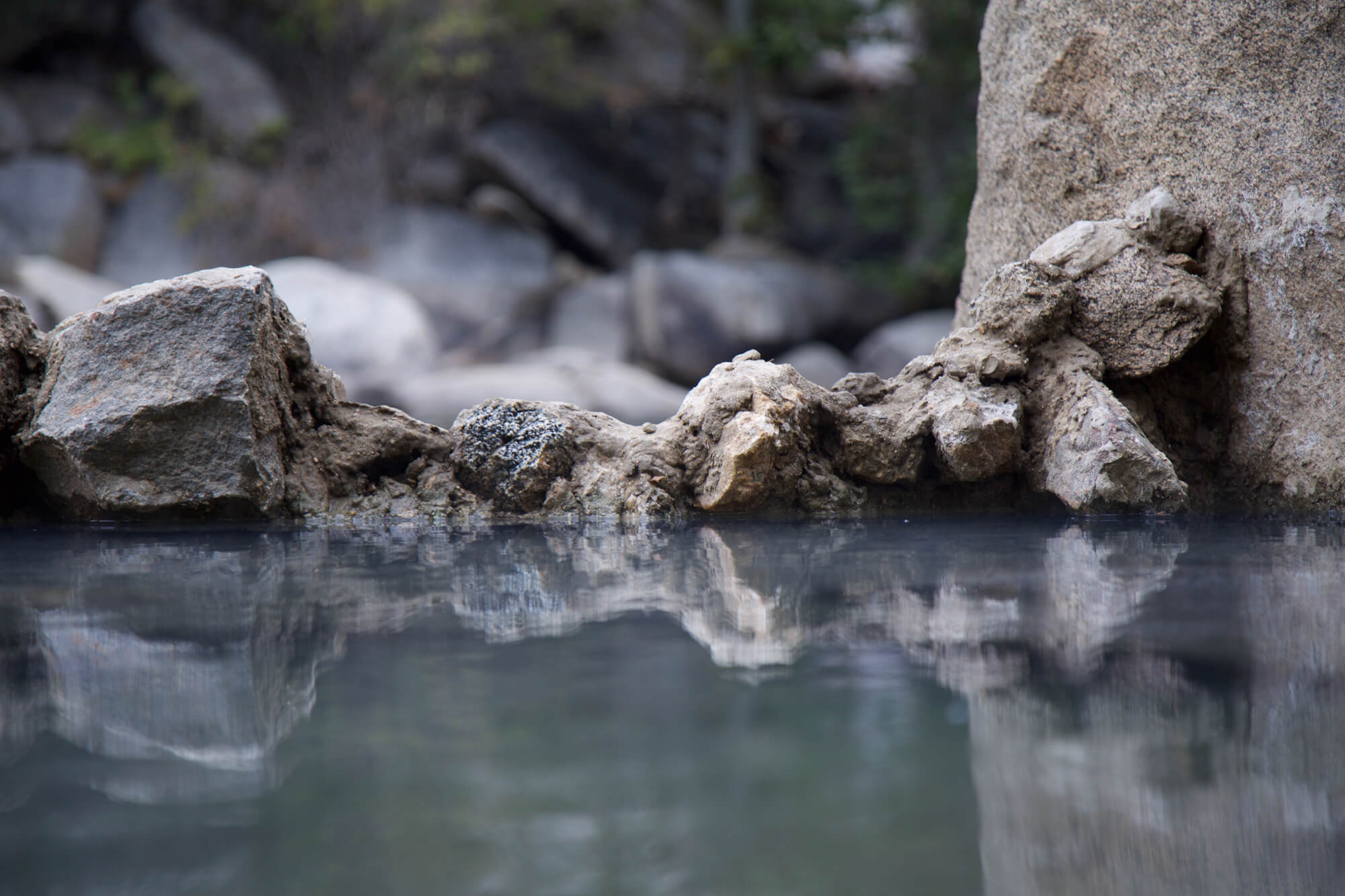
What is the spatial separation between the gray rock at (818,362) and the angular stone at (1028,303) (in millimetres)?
6811

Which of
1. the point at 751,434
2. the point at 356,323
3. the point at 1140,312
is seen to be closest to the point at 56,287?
the point at 356,323

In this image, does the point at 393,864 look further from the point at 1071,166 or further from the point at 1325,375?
the point at 1071,166

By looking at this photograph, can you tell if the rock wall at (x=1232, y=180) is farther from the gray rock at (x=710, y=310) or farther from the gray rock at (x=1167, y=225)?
the gray rock at (x=710, y=310)

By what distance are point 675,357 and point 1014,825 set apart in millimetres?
9832

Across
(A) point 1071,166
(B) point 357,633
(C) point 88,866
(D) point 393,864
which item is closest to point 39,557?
(B) point 357,633

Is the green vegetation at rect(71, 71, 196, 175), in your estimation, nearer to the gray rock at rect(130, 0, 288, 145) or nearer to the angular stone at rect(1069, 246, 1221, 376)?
the gray rock at rect(130, 0, 288, 145)

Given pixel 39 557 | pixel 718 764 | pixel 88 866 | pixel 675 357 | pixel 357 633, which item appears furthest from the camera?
pixel 675 357

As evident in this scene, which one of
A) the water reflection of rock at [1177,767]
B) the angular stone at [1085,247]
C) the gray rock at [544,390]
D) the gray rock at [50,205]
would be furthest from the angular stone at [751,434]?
the gray rock at [50,205]

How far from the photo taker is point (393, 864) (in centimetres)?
96

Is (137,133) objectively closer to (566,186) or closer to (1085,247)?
(566,186)

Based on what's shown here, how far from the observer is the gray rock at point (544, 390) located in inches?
358

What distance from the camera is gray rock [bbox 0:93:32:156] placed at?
11391 mm

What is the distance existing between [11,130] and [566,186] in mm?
6208

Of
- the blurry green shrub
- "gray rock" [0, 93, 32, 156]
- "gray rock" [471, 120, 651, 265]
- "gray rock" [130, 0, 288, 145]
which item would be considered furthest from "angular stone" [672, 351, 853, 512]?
"gray rock" [0, 93, 32, 156]
